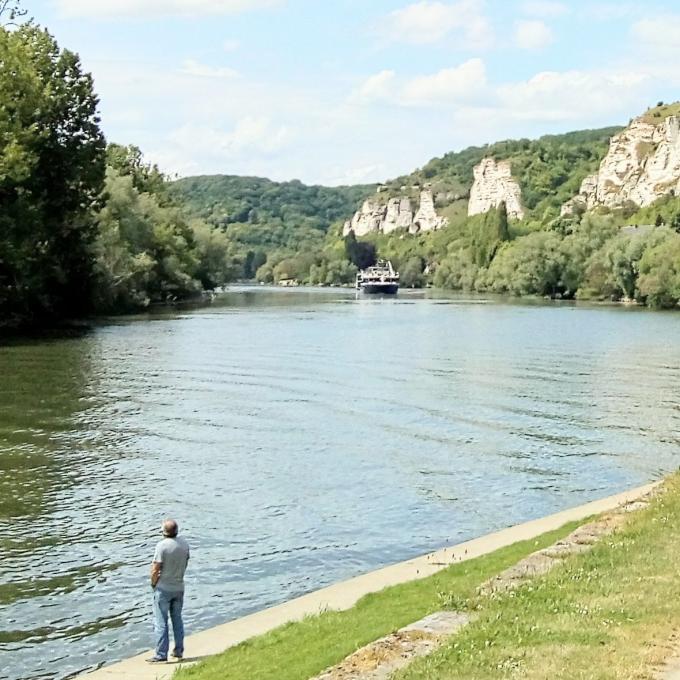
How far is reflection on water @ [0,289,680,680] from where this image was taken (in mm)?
19656

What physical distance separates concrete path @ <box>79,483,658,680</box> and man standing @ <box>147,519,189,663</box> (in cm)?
28

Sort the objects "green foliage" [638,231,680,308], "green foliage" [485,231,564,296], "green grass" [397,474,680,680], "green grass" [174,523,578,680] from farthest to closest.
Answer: "green foliage" [485,231,564,296], "green foliage" [638,231,680,308], "green grass" [174,523,578,680], "green grass" [397,474,680,680]

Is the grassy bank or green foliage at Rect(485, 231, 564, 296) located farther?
green foliage at Rect(485, 231, 564, 296)

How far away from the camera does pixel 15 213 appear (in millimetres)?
69875

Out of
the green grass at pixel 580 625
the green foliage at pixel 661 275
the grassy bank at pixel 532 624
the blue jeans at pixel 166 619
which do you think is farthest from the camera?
the green foliage at pixel 661 275

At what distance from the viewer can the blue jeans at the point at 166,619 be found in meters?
15.1

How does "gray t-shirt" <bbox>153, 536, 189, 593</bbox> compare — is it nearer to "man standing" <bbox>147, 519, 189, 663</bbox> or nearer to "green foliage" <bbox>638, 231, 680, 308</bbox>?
"man standing" <bbox>147, 519, 189, 663</bbox>

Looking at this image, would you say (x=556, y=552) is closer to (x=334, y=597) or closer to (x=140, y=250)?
(x=334, y=597)

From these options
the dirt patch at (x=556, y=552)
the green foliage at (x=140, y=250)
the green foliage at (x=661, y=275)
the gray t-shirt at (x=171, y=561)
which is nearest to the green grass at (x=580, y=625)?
the dirt patch at (x=556, y=552)

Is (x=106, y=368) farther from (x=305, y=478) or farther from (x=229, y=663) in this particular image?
(x=229, y=663)

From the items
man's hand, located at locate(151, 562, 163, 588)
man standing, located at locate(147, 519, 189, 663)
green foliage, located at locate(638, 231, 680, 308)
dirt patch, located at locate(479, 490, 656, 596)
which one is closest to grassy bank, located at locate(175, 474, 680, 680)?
dirt patch, located at locate(479, 490, 656, 596)

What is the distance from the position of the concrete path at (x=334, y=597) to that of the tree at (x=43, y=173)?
5171 centimetres

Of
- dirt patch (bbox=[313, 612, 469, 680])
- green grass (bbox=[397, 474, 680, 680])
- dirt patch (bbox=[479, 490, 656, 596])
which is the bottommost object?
dirt patch (bbox=[479, 490, 656, 596])

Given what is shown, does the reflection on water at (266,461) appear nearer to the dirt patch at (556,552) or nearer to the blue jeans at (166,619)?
the blue jeans at (166,619)
